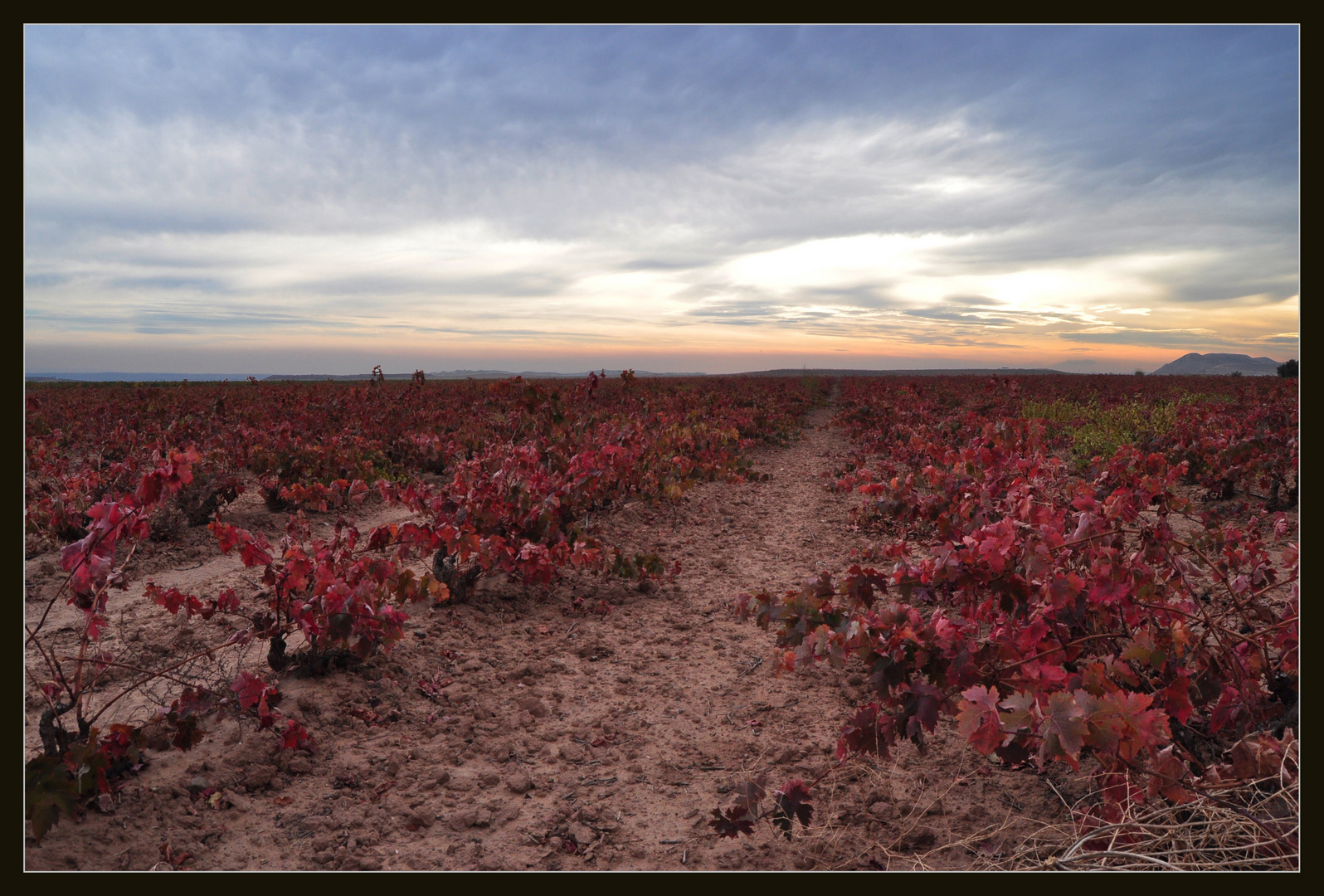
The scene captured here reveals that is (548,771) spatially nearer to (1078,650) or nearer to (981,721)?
(981,721)

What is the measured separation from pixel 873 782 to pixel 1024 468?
204cm

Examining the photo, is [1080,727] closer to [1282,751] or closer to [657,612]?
[1282,751]

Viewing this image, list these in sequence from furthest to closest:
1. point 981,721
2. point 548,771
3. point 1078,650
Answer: point 548,771 < point 1078,650 < point 981,721

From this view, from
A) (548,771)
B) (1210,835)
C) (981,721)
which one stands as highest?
(981,721)

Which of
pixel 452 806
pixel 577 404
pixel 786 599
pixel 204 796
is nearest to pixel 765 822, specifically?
pixel 786 599

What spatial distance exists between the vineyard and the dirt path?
14mm

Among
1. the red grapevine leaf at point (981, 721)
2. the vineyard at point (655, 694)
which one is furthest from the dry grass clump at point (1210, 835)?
the red grapevine leaf at point (981, 721)

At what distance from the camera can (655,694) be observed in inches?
148

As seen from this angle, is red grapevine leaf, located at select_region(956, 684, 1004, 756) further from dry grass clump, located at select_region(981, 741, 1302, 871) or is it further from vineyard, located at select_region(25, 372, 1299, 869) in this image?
dry grass clump, located at select_region(981, 741, 1302, 871)

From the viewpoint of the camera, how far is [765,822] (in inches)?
102

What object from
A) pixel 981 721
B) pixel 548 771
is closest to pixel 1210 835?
pixel 981 721

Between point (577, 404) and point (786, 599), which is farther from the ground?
point (577, 404)

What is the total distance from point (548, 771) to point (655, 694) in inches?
35.4

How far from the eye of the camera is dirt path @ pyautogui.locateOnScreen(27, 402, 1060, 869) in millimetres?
2432
